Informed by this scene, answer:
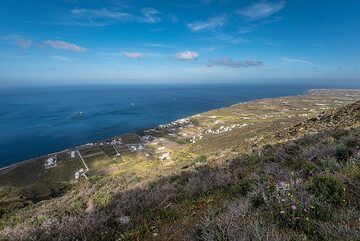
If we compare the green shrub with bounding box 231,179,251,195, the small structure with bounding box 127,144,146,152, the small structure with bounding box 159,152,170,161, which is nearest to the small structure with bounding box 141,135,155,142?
the small structure with bounding box 127,144,146,152

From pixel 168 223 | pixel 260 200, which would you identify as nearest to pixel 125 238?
pixel 168 223

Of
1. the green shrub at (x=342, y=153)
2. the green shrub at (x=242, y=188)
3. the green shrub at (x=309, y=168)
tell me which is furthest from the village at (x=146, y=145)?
the green shrub at (x=342, y=153)

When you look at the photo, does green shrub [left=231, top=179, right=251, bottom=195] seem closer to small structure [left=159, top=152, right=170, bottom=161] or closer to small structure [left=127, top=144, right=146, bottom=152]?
small structure [left=159, top=152, right=170, bottom=161]

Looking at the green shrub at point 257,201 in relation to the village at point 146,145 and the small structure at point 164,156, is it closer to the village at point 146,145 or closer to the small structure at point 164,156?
the village at point 146,145

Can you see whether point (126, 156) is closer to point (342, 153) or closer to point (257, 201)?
point (342, 153)

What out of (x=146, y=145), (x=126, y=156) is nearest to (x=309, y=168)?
(x=126, y=156)

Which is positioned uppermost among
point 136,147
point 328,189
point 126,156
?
point 328,189

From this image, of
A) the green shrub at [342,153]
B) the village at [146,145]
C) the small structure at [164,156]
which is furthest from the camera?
the small structure at [164,156]

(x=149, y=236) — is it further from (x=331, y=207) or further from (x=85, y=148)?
(x=85, y=148)
